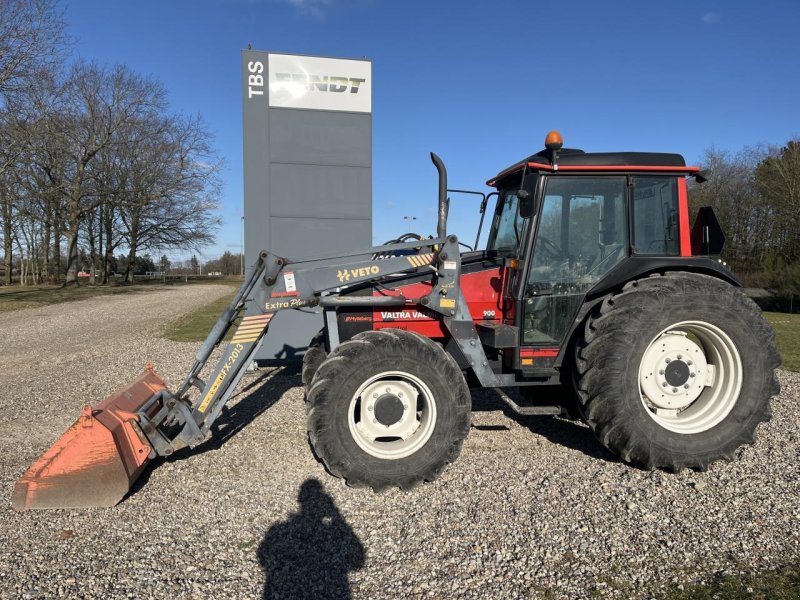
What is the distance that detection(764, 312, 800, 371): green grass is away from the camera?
956cm

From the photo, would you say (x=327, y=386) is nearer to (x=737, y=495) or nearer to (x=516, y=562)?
(x=516, y=562)

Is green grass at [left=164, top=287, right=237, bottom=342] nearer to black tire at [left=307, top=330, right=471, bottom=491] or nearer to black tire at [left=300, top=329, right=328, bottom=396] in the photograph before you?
black tire at [left=300, top=329, right=328, bottom=396]

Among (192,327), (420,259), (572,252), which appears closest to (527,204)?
(572,252)

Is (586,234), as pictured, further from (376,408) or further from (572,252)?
(376,408)

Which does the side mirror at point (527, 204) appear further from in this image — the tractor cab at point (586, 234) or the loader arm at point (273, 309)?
the loader arm at point (273, 309)

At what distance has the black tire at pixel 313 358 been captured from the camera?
540 centimetres

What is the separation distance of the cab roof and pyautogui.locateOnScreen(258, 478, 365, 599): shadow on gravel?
123 inches

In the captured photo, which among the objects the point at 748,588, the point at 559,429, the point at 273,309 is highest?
the point at 273,309

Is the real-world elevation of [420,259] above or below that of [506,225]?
below

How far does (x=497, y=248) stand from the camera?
17.5ft

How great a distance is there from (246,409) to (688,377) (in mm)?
4573

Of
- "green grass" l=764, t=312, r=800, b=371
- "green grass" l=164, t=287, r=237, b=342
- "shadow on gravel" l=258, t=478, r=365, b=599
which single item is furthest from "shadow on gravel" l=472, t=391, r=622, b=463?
"green grass" l=164, t=287, r=237, b=342

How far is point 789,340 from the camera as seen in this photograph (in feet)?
40.5

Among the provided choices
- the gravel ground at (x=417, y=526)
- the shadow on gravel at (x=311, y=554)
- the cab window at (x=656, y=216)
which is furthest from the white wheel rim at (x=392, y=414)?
the cab window at (x=656, y=216)
